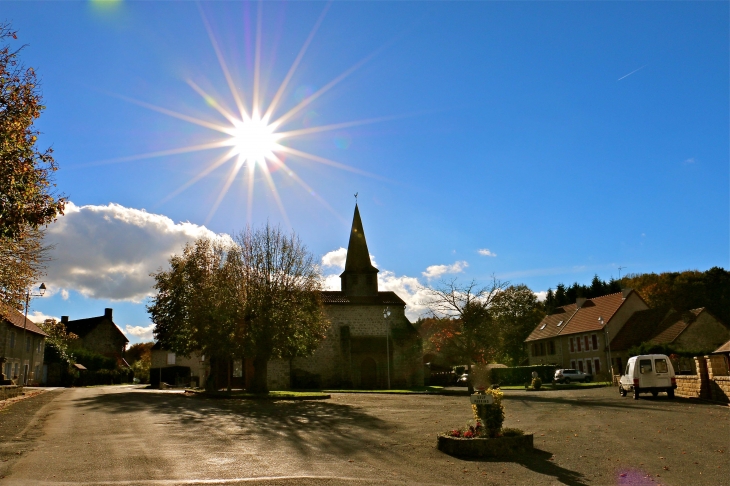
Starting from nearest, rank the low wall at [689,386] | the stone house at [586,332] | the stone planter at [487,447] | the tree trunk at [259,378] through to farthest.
Result: the stone planter at [487,447], the low wall at [689,386], the tree trunk at [259,378], the stone house at [586,332]

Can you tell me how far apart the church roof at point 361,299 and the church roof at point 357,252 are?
8.16 feet

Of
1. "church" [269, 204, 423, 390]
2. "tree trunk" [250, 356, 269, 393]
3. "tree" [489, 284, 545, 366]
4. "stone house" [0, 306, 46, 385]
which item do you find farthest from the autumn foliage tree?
"tree" [489, 284, 545, 366]

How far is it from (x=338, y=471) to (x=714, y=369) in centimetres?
2009

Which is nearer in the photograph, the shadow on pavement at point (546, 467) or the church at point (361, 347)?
the shadow on pavement at point (546, 467)

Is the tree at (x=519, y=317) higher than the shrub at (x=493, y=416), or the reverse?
the tree at (x=519, y=317)

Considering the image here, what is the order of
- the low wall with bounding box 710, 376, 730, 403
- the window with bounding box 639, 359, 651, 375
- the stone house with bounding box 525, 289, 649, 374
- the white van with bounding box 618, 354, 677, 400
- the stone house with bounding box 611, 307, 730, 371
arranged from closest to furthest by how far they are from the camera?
the low wall with bounding box 710, 376, 730, 403 → the white van with bounding box 618, 354, 677, 400 → the window with bounding box 639, 359, 651, 375 → the stone house with bounding box 611, 307, 730, 371 → the stone house with bounding box 525, 289, 649, 374

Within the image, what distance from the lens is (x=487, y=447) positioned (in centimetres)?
1145

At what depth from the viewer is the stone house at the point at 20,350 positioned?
42.2 metres

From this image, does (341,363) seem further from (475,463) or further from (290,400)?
(475,463)

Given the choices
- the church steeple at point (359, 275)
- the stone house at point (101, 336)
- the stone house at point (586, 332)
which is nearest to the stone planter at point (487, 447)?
the stone house at point (586, 332)

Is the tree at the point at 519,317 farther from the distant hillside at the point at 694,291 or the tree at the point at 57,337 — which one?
the tree at the point at 57,337

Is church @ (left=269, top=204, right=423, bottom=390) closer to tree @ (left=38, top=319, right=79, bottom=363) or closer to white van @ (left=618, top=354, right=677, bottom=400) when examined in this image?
tree @ (left=38, top=319, right=79, bottom=363)

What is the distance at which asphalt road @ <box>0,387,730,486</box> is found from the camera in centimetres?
929

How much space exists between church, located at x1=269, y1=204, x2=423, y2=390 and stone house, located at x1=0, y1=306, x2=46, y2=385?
66.1ft
